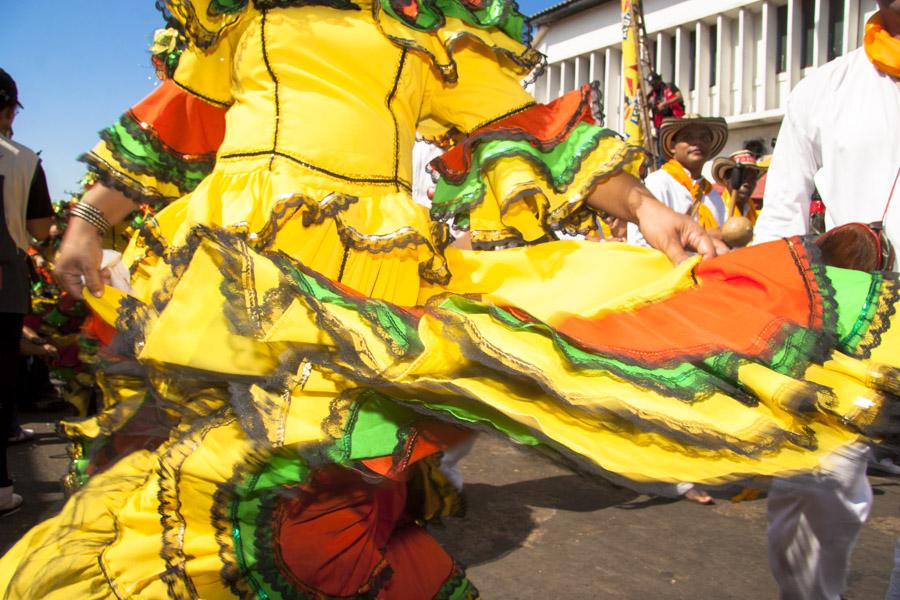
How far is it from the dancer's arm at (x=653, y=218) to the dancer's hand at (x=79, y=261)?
3.83ft

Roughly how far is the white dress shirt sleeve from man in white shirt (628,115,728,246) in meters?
2.23

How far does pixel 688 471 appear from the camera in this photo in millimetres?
1217

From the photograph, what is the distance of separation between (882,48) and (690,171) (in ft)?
9.76

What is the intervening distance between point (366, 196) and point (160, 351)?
617 mm

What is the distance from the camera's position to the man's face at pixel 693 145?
5.53m

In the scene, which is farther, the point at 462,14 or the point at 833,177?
the point at 833,177

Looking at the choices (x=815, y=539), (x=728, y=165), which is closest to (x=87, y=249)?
(x=815, y=539)

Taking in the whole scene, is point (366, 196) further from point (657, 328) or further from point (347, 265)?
point (657, 328)

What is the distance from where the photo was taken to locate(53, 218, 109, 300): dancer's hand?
78.0 inches

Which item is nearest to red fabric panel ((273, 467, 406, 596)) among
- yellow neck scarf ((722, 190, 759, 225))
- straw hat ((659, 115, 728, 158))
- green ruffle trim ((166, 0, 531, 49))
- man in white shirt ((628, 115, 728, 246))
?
green ruffle trim ((166, 0, 531, 49))

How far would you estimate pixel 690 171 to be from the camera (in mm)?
5562

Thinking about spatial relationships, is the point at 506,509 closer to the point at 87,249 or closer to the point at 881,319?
the point at 87,249

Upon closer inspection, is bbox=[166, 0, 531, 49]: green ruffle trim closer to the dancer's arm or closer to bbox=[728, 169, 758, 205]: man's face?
the dancer's arm

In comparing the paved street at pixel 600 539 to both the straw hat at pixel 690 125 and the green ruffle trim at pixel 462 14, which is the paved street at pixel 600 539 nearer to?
the green ruffle trim at pixel 462 14
